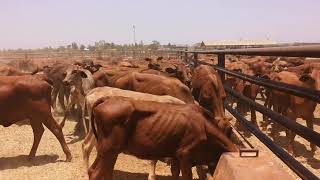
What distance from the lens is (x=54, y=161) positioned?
7965mm

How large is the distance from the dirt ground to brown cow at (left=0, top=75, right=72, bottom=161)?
1.20ft

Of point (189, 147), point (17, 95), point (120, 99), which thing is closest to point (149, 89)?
point (17, 95)

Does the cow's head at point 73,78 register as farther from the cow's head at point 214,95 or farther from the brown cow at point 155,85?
the cow's head at point 214,95

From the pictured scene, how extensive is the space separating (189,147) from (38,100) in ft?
15.9

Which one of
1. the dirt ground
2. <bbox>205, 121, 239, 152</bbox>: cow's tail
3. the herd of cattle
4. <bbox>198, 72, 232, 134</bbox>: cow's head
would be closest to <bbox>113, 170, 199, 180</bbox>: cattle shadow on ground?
the dirt ground

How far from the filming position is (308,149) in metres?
9.15

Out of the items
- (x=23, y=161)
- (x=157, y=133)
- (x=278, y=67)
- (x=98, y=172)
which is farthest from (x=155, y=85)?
(x=278, y=67)

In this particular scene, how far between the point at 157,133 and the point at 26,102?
15.0 feet

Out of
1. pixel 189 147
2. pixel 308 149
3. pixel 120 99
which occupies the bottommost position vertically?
pixel 308 149

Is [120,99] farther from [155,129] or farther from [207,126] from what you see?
[207,126]

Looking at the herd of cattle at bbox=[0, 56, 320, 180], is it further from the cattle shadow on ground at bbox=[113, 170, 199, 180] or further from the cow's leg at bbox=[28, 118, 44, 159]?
the cattle shadow on ground at bbox=[113, 170, 199, 180]

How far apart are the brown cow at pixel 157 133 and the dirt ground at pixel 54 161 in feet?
5.13

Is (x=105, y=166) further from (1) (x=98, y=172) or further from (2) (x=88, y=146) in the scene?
(2) (x=88, y=146)

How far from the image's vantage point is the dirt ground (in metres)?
6.94
